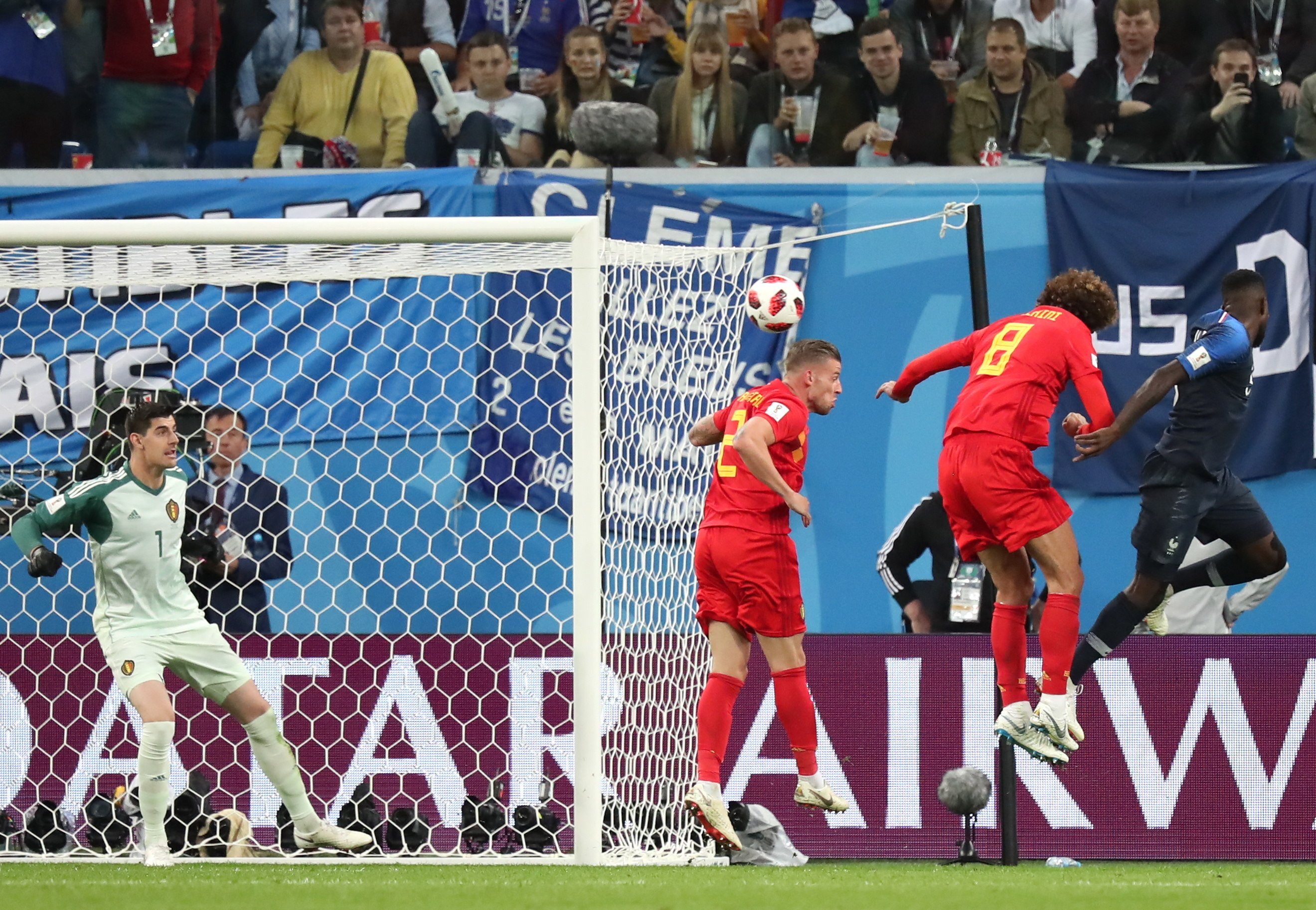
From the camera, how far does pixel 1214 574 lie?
25.6 ft

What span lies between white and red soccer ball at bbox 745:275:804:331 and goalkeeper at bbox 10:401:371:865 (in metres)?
2.52

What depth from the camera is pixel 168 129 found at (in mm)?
11094

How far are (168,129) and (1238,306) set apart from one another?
7.05 m

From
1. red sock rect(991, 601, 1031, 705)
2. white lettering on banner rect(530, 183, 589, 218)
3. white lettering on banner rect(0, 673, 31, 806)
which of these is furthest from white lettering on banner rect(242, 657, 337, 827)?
white lettering on banner rect(530, 183, 589, 218)

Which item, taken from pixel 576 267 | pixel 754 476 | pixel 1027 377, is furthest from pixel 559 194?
pixel 1027 377

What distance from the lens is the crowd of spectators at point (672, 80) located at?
10859 mm

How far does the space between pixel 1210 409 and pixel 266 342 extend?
5684 mm

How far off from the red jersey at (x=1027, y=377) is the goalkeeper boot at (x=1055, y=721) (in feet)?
3.32

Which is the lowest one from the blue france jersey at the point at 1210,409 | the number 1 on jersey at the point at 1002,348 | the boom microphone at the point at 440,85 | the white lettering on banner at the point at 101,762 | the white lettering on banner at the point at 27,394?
the white lettering on banner at the point at 101,762

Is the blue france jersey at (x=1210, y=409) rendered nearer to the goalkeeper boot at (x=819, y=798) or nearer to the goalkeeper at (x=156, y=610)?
the goalkeeper boot at (x=819, y=798)

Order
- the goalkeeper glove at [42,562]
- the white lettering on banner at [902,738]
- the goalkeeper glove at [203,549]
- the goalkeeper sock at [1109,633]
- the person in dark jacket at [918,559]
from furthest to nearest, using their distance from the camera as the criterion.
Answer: the person in dark jacket at [918,559] → the white lettering on banner at [902,738] → the goalkeeper glove at [203,549] → the goalkeeper sock at [1109,633] → the goalkeeper glove at [42,562]

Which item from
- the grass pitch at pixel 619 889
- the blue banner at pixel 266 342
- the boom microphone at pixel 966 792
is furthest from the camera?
the blue banner at pixel 266 342

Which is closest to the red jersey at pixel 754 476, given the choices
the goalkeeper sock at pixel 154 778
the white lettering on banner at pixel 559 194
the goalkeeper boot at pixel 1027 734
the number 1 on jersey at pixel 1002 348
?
the number 1 on jersey at pixel 1002 348

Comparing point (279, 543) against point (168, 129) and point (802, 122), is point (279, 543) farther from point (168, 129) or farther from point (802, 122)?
point (802, 122)
